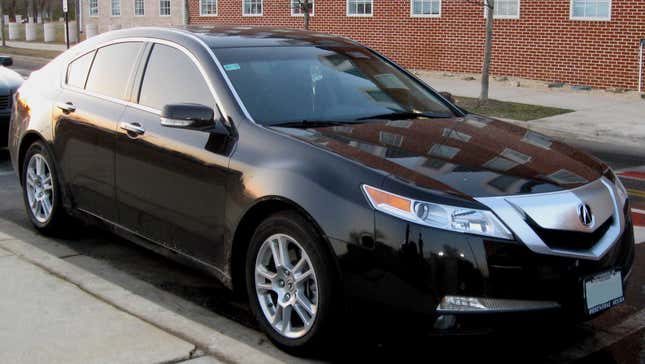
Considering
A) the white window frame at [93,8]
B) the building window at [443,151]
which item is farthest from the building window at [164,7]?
the building window at [443,151]

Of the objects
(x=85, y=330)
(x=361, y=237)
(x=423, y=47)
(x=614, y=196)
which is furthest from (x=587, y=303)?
(x=423, y=47)

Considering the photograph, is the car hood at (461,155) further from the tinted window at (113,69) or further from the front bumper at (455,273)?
the tinted window at (113,69)

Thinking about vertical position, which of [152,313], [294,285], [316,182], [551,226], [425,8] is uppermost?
[425,8]

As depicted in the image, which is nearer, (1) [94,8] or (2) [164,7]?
(2) [164,7]

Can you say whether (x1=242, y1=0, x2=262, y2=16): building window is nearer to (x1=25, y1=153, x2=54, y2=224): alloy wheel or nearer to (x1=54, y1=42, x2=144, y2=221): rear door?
(x1=25, y1=153, x2=54, y2=224): alloy wheel

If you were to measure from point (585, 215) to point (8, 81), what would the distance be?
330 inches

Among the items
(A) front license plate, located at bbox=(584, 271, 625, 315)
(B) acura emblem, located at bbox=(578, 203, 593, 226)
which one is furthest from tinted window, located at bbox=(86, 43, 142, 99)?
(A) front license plate, located at bbox=(584, 271, 625, 315)

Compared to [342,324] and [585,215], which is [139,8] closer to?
[342,324]

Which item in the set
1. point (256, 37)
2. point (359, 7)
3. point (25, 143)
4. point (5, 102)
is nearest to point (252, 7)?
point (359, 7)

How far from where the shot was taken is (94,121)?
19.7 feet

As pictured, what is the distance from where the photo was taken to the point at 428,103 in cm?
589

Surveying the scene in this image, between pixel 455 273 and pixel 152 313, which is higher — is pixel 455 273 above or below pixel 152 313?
above

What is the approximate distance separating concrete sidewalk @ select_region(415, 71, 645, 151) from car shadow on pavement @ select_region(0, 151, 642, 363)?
28.5 feet

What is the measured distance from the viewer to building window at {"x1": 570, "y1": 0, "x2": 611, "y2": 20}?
738 inches
